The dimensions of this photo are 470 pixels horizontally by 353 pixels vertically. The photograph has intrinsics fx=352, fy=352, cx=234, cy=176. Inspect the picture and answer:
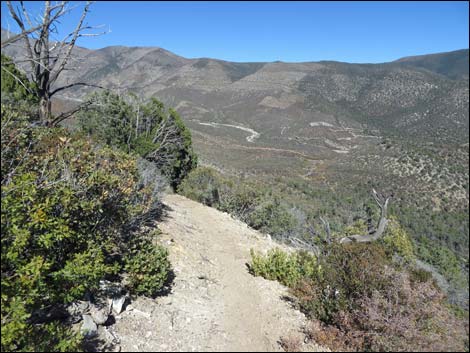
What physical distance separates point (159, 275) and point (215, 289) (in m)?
1.44

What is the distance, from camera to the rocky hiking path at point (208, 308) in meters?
4.85

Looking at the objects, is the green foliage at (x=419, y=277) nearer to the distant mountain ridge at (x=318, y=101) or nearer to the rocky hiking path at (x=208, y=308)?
the rocky hiking path at (x=208, y=308)

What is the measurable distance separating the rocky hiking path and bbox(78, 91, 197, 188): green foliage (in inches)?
168

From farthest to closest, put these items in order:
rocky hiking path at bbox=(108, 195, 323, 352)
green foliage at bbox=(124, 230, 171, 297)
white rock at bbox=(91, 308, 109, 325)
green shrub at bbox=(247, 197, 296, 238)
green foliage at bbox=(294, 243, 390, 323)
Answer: green shrub at bbox=(247, 197, 296, 238) → green foliage at bbox=(124, 230, 171, 297) → green foliage at bbox=(294, 243, 390, 323) → rocky hiking path at bbox=(108, 195, 323, 352) → white rock at bbox=(91, 308, 109, 325)

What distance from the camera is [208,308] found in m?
5.93

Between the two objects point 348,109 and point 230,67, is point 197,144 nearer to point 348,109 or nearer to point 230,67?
point 348,109

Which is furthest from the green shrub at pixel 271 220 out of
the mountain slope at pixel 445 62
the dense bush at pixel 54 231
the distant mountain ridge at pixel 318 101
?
the mountain slope at pixel 445 62

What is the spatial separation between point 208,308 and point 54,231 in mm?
3128

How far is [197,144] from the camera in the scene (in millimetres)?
50688

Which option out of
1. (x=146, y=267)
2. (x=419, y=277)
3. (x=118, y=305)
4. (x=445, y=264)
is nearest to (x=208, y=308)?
(x=146, y=267)

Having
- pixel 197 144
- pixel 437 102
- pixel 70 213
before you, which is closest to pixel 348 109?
pixel 437 102

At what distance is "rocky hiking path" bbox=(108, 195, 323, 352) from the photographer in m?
4.85

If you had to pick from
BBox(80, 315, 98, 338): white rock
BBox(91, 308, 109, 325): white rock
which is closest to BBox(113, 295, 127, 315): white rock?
BBox(91, 308, 109, 325): white rock

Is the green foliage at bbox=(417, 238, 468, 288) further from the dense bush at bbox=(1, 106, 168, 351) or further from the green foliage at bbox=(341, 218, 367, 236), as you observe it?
the dense bush at bbox=(1, 106, 168, 351)
